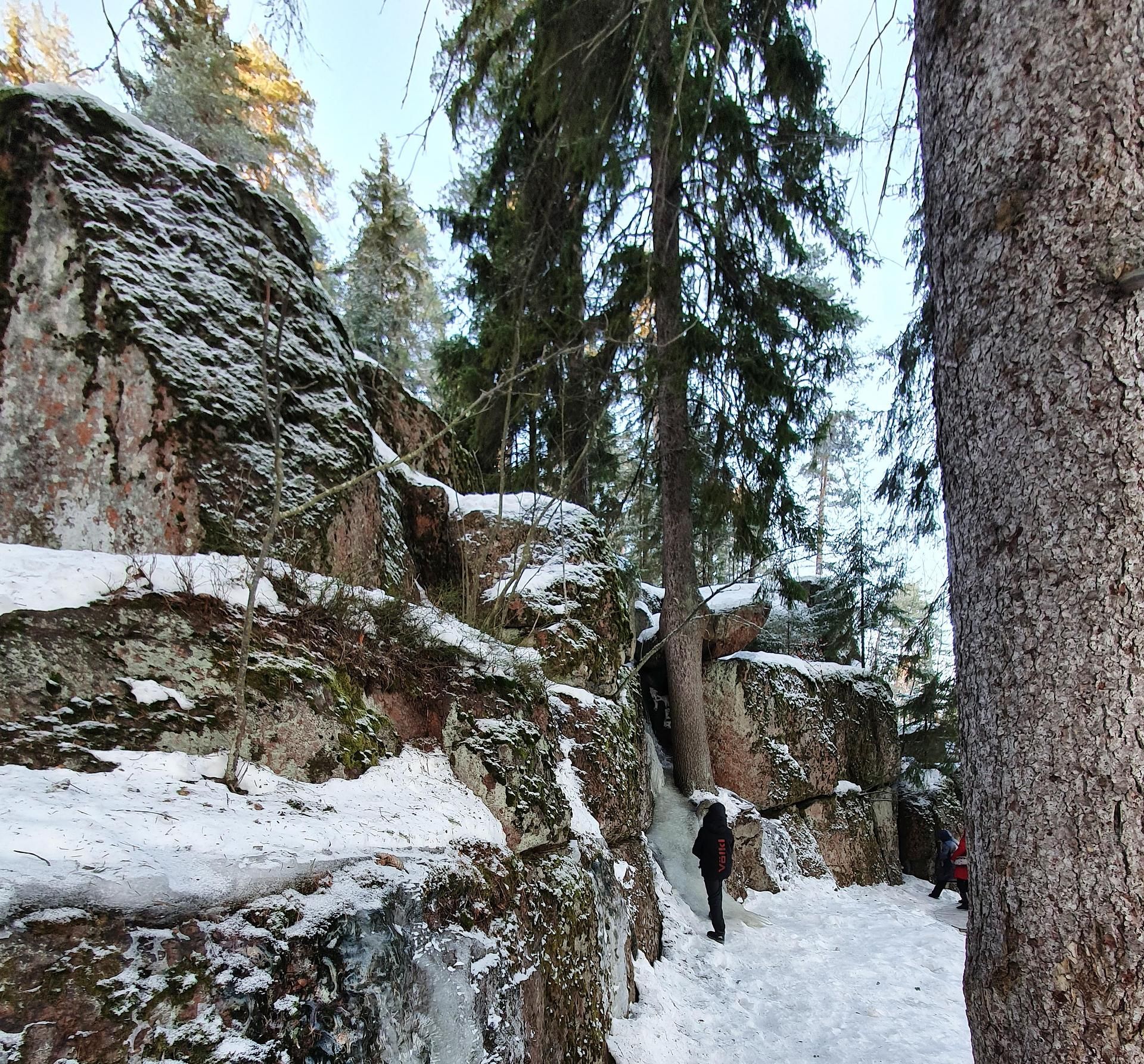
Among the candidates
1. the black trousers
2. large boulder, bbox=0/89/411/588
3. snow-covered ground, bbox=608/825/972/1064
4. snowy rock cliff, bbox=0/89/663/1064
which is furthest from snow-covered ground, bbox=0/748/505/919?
the black trousers

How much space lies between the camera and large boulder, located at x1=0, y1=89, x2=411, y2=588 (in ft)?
11.1

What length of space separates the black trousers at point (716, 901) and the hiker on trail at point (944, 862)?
5313mm

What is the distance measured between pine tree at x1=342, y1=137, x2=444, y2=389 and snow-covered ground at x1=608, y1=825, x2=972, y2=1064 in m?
13.5

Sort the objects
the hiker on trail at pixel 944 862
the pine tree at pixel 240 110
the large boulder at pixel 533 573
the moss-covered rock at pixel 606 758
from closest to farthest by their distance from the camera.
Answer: the moss-covered rock at pixel 606 758
the large boulder at pixel 533 573
the hiker on trail at pixel 944 862
the pine tree at pixel 240 110

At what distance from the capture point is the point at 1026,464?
1575 mm

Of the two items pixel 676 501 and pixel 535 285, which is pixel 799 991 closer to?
pixel 676 501

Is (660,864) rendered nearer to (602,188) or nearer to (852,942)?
(852,942)

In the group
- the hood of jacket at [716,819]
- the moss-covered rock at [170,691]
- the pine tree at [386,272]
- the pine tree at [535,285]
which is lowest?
the hood of jacket at [716,819]

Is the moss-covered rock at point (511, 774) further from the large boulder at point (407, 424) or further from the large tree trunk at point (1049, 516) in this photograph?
the large boulder at point (407, 424)

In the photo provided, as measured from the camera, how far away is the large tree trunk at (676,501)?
8383mm

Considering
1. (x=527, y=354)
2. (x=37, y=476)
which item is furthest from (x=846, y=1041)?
(x=527, y=354)

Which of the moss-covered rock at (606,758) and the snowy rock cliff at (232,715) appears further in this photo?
the moss-covered rock at (606,758)

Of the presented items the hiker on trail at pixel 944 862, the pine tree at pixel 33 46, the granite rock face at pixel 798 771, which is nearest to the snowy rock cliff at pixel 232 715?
the granite rock face at pixel 798 771

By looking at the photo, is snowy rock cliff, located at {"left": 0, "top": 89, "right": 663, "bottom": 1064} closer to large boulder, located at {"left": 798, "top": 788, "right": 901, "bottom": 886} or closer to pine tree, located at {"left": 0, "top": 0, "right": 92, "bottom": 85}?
large boulder, located at {"left": 798, "top": 788, "right": 901, "bottom": 886}
